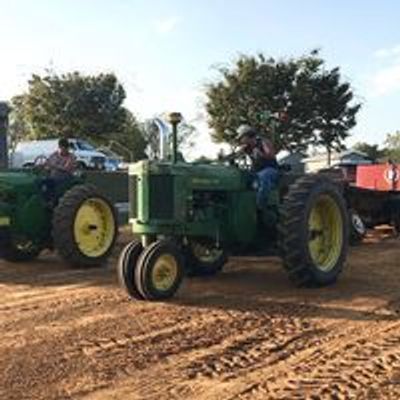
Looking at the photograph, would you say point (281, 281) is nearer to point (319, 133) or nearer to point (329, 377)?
point (329, 377)

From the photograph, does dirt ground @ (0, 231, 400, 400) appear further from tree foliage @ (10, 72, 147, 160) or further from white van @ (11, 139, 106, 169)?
tree foliage @ (10, 72, 147, 160)

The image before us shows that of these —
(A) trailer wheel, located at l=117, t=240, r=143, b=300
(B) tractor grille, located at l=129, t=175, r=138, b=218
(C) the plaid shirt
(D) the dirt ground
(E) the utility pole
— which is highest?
(E) the utility pole

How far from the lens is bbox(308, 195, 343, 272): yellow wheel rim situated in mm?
10578

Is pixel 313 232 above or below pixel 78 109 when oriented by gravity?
below

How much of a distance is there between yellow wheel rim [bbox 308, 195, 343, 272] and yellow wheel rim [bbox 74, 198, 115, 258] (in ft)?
11.7

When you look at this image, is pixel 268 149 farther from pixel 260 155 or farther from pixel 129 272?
pixel 129 272

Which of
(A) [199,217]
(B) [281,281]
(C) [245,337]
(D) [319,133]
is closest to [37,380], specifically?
(C) [245,337]

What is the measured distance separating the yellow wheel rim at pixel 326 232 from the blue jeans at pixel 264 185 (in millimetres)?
543

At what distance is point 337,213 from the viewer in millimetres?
10836

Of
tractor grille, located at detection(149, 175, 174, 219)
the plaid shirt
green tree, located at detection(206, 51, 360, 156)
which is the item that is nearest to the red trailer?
the plaid shirt

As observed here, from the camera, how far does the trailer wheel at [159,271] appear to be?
9117 mm

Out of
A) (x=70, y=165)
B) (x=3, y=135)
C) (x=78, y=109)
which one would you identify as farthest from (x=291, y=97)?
(x=70, y=165)

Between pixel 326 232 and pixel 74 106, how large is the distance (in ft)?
134

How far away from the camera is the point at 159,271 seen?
366 inches
